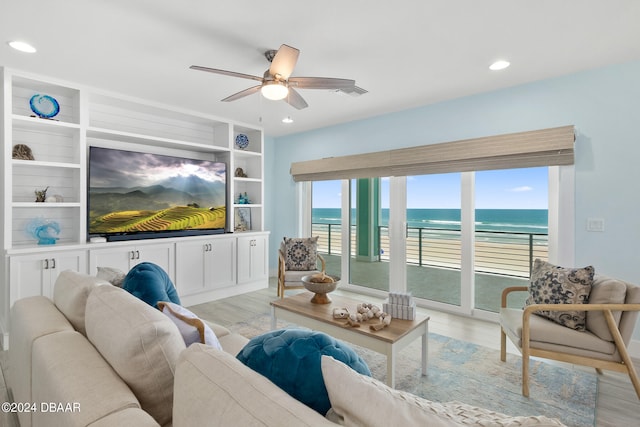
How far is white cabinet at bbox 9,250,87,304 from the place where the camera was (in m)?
2.83

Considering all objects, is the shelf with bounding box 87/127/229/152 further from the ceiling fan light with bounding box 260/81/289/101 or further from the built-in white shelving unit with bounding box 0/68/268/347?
the ceiling fan light with bounding box 260/81/289/101

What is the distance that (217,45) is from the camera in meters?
2.50

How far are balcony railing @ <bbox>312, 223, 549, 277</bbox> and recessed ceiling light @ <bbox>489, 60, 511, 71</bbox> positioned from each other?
Answer: 5.84 ft

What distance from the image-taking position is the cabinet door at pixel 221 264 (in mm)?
4262

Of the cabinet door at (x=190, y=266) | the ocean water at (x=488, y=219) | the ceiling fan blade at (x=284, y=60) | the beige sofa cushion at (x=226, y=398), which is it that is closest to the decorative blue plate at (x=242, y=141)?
the cabinet door at (x=190, y=266)

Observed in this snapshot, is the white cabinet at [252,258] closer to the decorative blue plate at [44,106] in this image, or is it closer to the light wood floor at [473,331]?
the light wood floor at [473,331]

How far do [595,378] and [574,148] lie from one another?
202 cm

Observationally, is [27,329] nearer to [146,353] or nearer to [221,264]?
[146,353]

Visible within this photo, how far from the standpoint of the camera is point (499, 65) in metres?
2.82

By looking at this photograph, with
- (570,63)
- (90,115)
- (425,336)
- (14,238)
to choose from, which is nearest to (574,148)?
(570,63)

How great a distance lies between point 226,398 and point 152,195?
12.4ft

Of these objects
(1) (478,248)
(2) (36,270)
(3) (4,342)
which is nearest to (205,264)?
(2) (36,270)

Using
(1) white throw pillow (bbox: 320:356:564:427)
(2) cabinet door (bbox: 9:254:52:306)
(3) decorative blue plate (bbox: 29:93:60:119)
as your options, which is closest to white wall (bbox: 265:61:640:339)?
(1) white throw pillow (bbox: 320:356:564:427)

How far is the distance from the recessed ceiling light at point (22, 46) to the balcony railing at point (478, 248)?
394 centimetres
